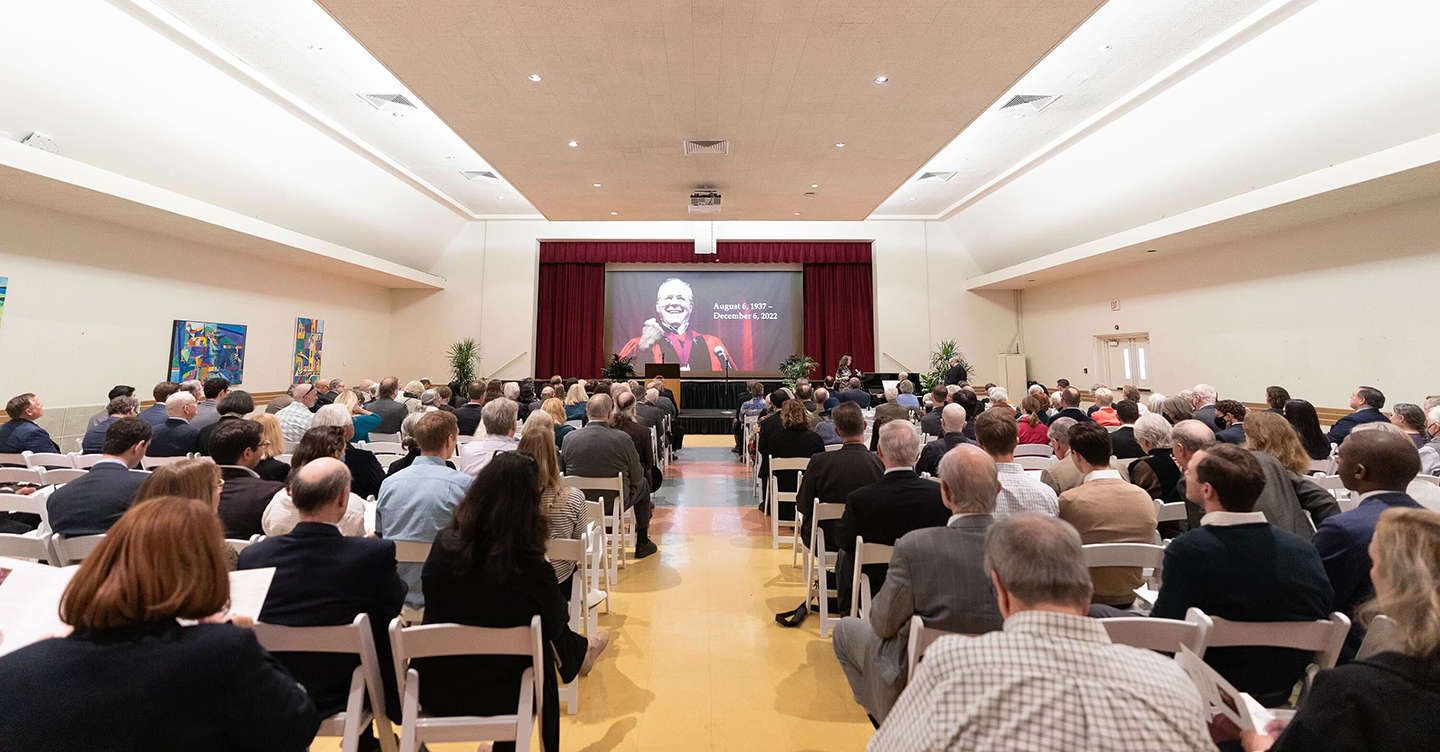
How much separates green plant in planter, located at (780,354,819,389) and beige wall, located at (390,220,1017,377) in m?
2.00

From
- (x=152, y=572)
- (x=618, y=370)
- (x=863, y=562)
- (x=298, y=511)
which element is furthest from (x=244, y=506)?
(x=618, y=370)

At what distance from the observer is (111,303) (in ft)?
23.6

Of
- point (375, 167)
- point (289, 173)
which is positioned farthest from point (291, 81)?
point (375, 167)

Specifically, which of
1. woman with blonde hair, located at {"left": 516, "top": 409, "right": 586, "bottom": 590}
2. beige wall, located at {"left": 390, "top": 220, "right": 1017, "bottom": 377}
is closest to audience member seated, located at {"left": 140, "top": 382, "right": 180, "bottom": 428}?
woman with blonde hair, located at {"left": 516, "top": 409, "right": 586, "bottom": 590}

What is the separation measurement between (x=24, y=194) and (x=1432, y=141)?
13416 millimetres

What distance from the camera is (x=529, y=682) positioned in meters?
1.78

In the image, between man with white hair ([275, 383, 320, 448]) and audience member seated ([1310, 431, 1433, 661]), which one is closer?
audience member seated ([1310, 431, 1433, 661])

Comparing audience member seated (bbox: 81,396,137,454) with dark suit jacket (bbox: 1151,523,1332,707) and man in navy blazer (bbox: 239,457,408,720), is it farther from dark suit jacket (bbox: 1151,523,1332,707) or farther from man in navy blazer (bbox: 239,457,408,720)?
dark suit jacket (bbox: 1151,523,1332,707)

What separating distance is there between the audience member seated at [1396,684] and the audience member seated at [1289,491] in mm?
1620

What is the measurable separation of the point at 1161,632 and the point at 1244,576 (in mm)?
340

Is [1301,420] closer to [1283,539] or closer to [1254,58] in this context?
[1283,539]

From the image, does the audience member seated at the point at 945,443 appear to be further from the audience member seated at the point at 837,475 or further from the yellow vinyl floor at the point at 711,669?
the yellow vinyl floor at the point at 711,669

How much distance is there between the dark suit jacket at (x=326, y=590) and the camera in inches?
67.1

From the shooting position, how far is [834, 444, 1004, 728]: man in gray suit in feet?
6.10
